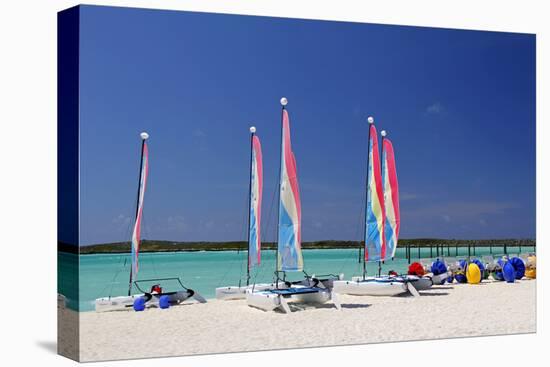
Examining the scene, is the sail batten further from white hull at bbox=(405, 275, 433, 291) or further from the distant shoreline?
white hull at bbox=(405, 275, 433, 291)

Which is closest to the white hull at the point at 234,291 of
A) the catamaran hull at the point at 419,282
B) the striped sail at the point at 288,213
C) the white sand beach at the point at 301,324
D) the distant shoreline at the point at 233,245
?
the white sand beach at the point at 301,324

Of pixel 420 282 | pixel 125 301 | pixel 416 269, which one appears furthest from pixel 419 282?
pixel 125 301

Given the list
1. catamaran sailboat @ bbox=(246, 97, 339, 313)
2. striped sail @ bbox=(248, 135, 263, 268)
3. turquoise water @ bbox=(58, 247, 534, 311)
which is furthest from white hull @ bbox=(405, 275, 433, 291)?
striped sail @ bbox=(248, 135, 263, 268)

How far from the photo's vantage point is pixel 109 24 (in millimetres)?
11750

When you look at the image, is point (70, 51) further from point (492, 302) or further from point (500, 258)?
point (500, 258)

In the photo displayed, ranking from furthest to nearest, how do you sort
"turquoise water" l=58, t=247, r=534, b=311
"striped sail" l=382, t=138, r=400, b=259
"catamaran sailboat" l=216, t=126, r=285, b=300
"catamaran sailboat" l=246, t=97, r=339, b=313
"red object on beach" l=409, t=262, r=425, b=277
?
"red object on beach" l=409, t=262, r=425, b=277 < "striped sail" l=382, t=138, r=400, b=259 < "catamaran sailboat" l=216, t=126, r=285, b=300 < "catamaran sailboat" l=246, t=97, r=339, b=313 < "turquoise water" l=58, t=247, r=534, b=311

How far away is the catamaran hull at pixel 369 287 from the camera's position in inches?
563

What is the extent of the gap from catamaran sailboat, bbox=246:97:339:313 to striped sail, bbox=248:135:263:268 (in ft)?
1.14

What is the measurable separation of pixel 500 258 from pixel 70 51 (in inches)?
374

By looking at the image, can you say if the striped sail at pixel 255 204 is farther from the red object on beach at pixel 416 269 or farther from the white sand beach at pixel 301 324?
the red object on beach at pixel 416 269

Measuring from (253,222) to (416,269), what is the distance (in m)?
3.77

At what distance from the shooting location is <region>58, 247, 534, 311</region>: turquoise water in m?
11.5

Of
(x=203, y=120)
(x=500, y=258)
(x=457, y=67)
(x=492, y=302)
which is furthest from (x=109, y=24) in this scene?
(x=500, y=258)

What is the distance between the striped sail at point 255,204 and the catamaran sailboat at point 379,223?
1.43m
